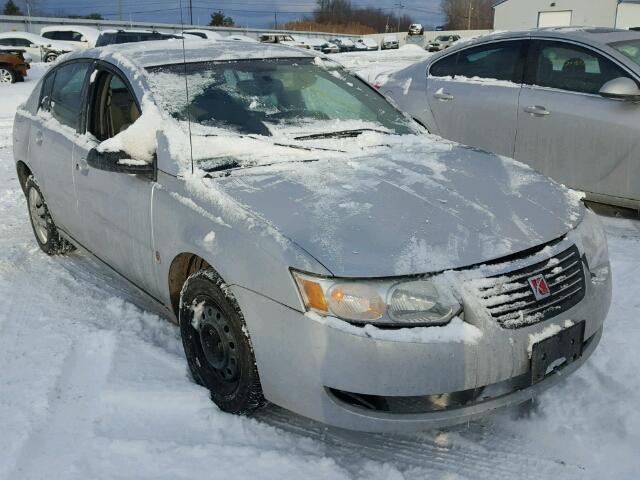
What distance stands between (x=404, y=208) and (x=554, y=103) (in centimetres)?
324

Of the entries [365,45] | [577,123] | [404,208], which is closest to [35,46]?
[365,45]

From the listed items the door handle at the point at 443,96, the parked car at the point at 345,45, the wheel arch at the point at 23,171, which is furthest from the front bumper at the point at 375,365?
the parked car at the point at 345,45

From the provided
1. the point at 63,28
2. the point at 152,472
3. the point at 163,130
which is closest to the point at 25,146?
the point at 163,130

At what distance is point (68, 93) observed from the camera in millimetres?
4301

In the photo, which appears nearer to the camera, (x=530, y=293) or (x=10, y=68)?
(x=530, y=293)

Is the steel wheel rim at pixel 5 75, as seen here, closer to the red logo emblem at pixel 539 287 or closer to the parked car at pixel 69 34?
the parked car at pixel 69 34

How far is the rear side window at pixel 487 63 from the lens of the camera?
5668mm

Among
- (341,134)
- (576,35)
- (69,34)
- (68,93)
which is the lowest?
(341,134)

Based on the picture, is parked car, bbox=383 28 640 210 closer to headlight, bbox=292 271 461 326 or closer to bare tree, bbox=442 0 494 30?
headlight, bbox=292 271 461 326

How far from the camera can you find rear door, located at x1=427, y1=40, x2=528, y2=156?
18.5ft

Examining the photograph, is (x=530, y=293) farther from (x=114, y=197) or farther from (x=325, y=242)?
(x=114, y=197)

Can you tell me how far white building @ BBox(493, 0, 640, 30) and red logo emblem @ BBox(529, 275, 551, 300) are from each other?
131 ft

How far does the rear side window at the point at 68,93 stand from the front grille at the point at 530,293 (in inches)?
114

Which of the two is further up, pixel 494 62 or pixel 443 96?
pixel 494 62
